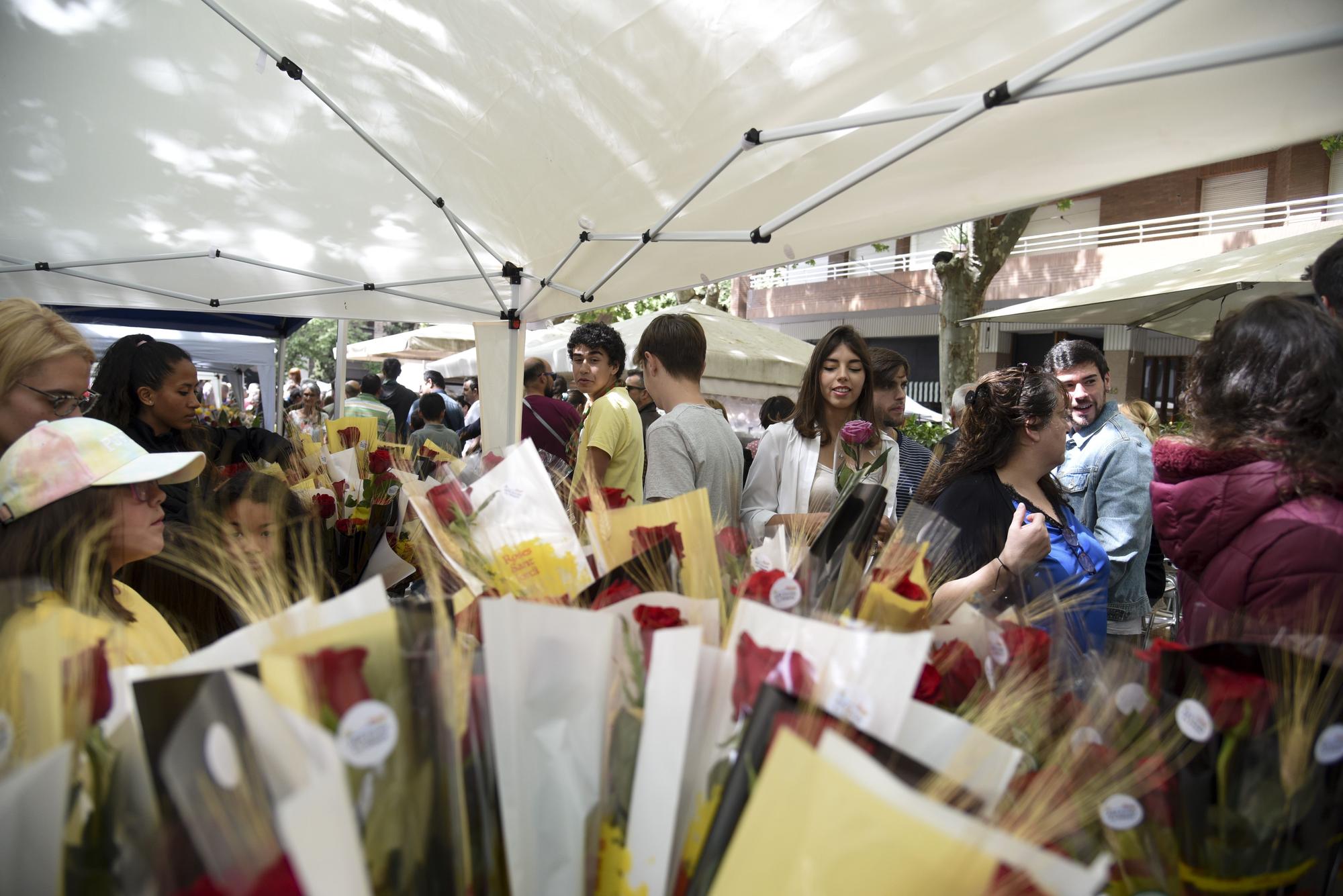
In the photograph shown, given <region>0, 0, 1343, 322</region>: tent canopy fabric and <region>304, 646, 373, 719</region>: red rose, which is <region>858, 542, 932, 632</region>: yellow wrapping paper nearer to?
<region>304, 646, 373, 719</region>: red rose

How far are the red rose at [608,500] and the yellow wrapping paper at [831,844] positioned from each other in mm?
1037

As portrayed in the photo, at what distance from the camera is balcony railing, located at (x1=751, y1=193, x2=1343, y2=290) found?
639 inches

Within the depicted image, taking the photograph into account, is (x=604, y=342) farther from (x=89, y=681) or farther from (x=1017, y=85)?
(x=89, y=681)

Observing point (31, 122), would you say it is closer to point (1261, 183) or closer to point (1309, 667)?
point (1309, 667)

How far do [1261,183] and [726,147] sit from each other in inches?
762

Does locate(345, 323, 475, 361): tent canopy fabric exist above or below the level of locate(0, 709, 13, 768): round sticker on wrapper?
above

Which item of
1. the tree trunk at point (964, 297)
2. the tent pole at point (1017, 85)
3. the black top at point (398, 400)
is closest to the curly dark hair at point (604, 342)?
the tent pole at point (1017, 85)

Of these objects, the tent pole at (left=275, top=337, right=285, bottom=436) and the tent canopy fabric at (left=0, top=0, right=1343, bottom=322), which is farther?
the tent pole at (left=275, top=337, right=285, bottom=436)

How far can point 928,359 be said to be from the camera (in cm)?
2242

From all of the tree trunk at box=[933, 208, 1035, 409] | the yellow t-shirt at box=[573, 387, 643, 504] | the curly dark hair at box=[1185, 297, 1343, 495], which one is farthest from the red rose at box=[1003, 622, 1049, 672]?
the tree trunk at box=[933, 208, 1035, 409]

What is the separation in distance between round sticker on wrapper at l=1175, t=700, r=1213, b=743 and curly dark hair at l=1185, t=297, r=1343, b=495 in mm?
848

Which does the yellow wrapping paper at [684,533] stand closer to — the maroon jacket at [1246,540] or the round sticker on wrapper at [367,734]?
the round sticker on wrapper at [367,734]

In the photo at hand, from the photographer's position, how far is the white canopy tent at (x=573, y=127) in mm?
2352

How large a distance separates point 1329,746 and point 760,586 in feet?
2.40
